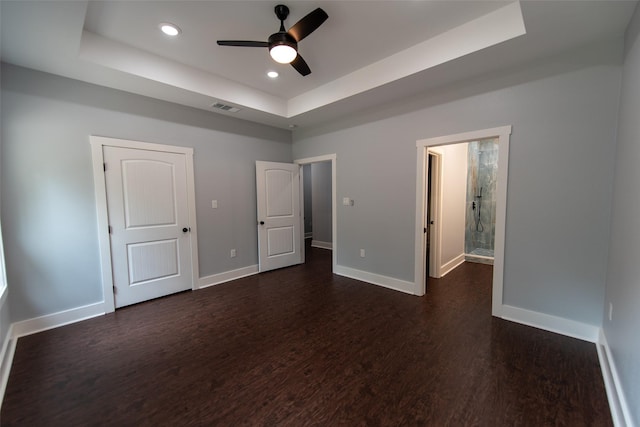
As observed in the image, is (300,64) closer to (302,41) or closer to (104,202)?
(302,41)

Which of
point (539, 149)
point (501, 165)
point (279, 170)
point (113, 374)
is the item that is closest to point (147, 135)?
point (279, 170)

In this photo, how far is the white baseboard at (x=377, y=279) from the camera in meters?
3.62

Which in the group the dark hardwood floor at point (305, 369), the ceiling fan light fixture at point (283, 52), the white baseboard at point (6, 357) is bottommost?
the dark hardwood floor at point (305, 369)

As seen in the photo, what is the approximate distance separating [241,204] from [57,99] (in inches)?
95.3

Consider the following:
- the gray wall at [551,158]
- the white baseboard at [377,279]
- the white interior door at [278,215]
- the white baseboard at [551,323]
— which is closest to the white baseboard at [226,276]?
the white interior door at [278,215]

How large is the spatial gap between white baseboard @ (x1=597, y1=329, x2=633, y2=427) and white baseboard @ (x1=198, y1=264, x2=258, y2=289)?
13.7ft

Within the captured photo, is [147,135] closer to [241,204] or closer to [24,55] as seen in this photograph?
[24,55]

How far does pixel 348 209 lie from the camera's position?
4.26m

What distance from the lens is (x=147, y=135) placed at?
336 cm

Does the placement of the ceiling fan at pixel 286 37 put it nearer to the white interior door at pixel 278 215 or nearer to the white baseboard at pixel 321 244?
the white interior door at pixel 278 215

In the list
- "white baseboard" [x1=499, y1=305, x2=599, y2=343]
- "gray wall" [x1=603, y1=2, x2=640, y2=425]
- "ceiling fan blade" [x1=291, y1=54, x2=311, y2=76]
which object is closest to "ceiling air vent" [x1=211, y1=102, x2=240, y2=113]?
"ceiling fan blade" [x1=291, y1=54, x2=311, y2=76]

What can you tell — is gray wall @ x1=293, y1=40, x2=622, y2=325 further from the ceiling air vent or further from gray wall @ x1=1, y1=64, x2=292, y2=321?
gray wall @ x1=1, y1=64, x2=292, y2=321

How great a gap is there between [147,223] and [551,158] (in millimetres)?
4637

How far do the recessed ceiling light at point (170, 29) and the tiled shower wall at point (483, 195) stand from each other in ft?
17.7
